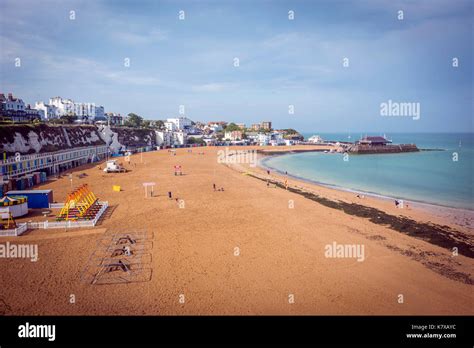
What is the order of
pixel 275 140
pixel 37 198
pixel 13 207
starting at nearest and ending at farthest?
pixel 13 207, pixel 37 198, pixel 275 140

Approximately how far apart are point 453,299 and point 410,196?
70.6 feet

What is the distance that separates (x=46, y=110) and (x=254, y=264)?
99056mm

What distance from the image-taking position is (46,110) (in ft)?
292

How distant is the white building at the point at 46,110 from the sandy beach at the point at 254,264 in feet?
259

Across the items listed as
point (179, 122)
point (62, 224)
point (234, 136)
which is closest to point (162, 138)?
point (234, 136)

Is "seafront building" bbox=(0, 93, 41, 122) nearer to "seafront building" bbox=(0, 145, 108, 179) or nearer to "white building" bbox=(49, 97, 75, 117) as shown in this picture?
"seafront building" bbox=(0, 145, 108, 179)

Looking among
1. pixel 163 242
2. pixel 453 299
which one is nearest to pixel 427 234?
pixel 453 299

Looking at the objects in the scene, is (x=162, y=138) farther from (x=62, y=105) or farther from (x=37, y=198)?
(x=37, y=198)

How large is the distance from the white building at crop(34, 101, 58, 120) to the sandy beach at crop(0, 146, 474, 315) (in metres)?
78.9

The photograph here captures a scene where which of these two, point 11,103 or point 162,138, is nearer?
A: point 11,103

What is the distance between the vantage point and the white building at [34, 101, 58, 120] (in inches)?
3377

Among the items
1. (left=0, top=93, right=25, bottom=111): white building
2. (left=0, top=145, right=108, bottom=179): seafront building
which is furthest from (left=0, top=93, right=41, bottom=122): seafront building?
(left=0, top=145, right=108, bottom=179): seafront building

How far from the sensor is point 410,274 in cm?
1218
